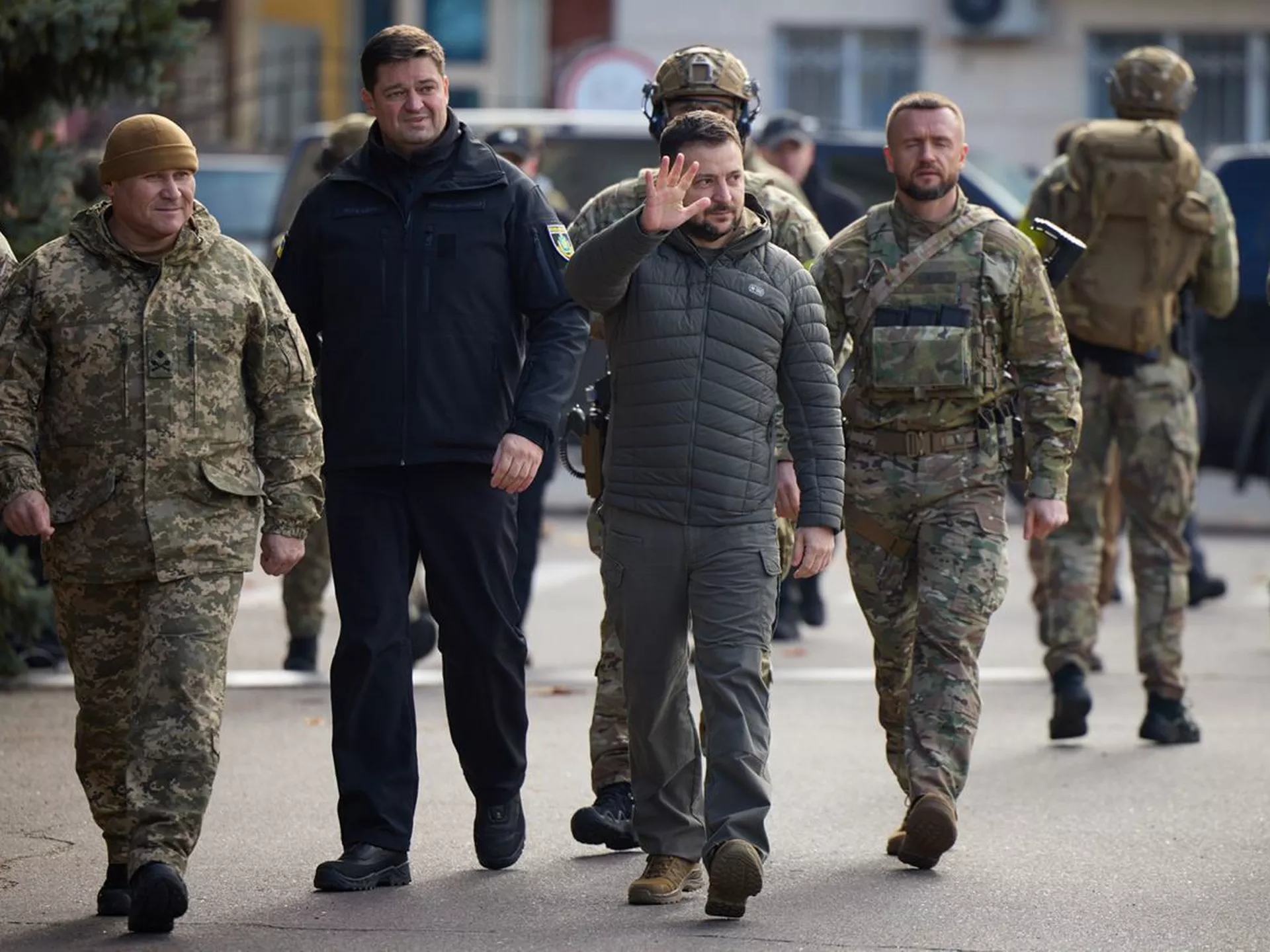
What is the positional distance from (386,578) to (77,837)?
4.04 feet

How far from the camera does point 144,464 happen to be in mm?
6125

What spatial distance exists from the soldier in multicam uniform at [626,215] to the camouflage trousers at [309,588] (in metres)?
3.10

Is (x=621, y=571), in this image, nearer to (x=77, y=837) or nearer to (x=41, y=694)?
(x=77, y=837)

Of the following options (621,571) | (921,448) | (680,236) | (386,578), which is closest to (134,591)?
(386,578)

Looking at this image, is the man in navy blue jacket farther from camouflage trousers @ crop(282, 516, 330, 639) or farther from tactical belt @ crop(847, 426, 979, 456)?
camouflage trousers @ crop(282, 516, 330, 639)

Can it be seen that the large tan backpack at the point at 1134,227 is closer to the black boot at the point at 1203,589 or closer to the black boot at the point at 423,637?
the black boot at the point at 423,637

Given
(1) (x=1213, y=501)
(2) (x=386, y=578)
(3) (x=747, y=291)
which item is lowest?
(1) (x=1213, y=501)

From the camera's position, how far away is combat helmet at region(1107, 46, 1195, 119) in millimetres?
9141

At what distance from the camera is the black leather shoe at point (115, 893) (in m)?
6.17

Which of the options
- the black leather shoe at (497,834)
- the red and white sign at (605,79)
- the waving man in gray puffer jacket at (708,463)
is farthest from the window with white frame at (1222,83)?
the waving man in gray puffer jacket at (708,463)

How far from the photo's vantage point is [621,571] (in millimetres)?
6309

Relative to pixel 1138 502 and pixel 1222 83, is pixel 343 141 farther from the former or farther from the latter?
pixel 1222 83

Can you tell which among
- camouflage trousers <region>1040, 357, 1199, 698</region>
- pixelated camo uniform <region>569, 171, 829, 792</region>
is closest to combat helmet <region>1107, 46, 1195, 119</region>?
camouflage trousers <region>1040, 357, 1199, 698</region>

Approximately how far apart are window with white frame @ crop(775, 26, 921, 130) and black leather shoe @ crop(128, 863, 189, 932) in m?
23.2
